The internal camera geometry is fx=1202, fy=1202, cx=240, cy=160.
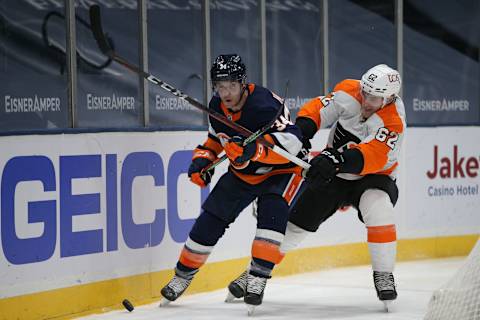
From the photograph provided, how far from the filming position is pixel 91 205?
5.67 m

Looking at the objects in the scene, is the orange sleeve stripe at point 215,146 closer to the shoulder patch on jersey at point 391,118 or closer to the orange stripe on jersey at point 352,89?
Answer: the orange stripe on jersey at point 352,89

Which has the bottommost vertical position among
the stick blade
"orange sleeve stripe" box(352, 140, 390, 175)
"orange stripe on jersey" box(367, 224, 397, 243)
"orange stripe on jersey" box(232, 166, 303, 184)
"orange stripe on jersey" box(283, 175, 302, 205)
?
"orange stripe on jersey" box(367, 224, 397, 243)

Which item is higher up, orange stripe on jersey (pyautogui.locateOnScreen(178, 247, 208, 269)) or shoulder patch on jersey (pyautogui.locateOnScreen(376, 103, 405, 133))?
shoulder patch on jersey (pyautogui.locateOnScreen(376, 103, 405, 133))

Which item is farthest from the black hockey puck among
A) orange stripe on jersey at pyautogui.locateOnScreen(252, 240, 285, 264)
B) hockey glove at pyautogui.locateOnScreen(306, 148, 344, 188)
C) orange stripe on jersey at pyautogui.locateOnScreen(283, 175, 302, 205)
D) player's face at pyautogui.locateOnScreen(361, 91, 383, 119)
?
player's face at pyautogui.locateOnScreen(361, 91, 383, 119)

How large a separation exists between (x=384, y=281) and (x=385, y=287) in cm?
3

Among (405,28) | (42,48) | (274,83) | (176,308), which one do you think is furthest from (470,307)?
(405,28)

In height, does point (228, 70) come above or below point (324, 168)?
above

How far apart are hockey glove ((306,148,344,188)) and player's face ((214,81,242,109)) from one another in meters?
0.45

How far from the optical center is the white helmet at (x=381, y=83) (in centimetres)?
552

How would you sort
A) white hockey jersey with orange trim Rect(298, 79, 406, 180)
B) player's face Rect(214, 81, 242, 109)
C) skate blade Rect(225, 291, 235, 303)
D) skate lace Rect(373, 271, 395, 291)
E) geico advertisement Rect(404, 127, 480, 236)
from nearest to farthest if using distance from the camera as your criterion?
player's face Rect(214, 81, 242, 109)
white hockey jersey with orange trim Rect(298, 79, 406, 180)
skate lace Rect(373, 271, 395, 291)
skate blade Rect(225, 291, 235, 303)
geico advertisement Rect(404, 127, 480, 236)

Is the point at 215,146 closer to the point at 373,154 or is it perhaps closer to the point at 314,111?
the point at 314,111

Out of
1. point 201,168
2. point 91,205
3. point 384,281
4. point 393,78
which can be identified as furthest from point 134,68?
point 384,281

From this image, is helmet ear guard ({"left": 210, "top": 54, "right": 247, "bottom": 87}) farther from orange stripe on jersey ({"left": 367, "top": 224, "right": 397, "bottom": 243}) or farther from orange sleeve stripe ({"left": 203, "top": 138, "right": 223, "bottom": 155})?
orange stripe on jersey ({"left": 367, "top": 224, "right": 397, "bottom": 243})

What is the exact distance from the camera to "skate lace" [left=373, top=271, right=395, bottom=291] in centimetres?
564
